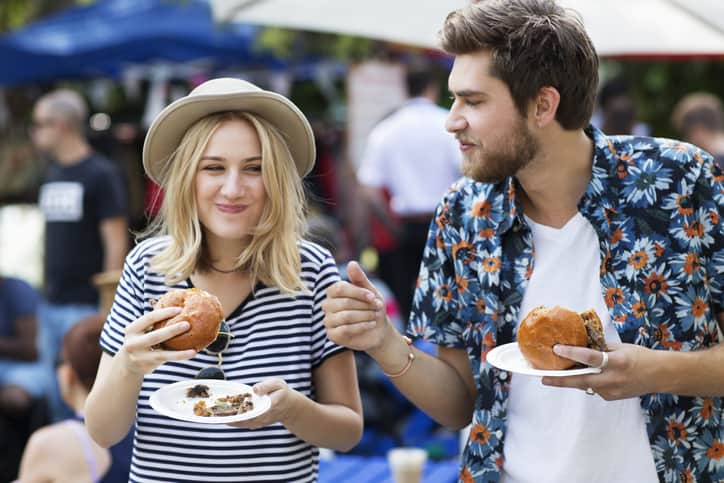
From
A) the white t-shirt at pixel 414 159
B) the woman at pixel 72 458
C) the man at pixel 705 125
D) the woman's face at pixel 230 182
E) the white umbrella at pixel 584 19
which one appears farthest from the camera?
the man at pixel 705 125

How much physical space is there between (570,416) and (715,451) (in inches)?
14.9

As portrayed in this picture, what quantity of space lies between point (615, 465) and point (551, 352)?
Answer: 0.39 metres

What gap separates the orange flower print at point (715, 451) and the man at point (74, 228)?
4.77m

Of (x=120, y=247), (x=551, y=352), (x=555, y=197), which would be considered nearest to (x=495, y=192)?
(x=555, y=197)

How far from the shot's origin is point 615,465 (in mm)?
2373

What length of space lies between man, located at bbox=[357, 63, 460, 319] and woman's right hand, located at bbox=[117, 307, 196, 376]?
16.5ft

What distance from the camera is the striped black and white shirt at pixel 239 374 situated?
2551 millimetres

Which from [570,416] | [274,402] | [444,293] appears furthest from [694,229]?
[274,402]

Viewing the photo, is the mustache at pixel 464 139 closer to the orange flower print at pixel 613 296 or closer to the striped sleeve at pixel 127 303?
the orange flower print at pixel 613 296

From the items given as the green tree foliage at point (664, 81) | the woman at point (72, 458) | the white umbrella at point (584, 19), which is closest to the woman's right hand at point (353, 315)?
the woman at point (72, 458)

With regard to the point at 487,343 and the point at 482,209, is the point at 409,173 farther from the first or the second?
the point at 487,343

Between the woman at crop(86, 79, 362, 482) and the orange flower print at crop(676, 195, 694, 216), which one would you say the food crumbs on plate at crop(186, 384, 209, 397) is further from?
the orange flower print at crop(676, 195, 694, 216)

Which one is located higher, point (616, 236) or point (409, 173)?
point (616, 236)

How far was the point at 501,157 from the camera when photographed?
7.98 feet
